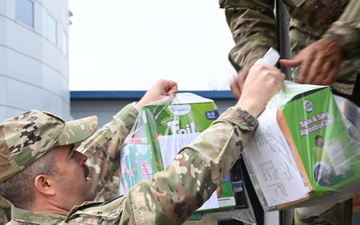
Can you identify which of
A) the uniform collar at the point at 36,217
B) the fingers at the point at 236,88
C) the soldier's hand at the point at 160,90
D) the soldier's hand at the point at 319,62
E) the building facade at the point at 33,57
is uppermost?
the soldier's hand at the point at 319,62

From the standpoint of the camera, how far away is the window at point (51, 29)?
18734 millimetres

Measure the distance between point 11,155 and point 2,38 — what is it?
1438 centimetres

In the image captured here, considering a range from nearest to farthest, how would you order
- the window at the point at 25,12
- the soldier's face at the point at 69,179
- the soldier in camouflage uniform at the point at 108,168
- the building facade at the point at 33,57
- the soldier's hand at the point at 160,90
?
the soldier in camouflage uniform at the point at 108,168
the soldier's face at the point at 69,179
the soldier's hand at the point at 160,90
the building facade at the point at 33,57
the window at the point at 25,12

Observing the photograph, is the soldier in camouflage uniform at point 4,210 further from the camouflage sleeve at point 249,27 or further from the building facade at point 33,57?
the building facade at point 33,57

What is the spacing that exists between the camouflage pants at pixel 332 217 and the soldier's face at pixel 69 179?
71 centimetres

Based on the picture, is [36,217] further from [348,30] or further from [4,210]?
[4,210]

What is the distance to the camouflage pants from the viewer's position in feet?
6.55

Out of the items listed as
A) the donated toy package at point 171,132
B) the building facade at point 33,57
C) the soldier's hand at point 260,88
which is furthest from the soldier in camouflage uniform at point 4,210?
the building facade at point 33,57

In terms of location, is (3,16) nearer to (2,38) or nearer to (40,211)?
(2,38)

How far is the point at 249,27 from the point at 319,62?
0.47m

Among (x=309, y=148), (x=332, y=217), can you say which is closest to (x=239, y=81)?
(x=309, y=148)

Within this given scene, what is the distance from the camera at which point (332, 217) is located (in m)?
2.01

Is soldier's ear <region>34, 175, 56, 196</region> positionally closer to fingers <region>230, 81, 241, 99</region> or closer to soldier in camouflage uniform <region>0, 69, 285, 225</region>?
soldier in camouflage uniform <region>0, 69, 285, 225</region>

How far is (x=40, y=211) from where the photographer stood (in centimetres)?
187
